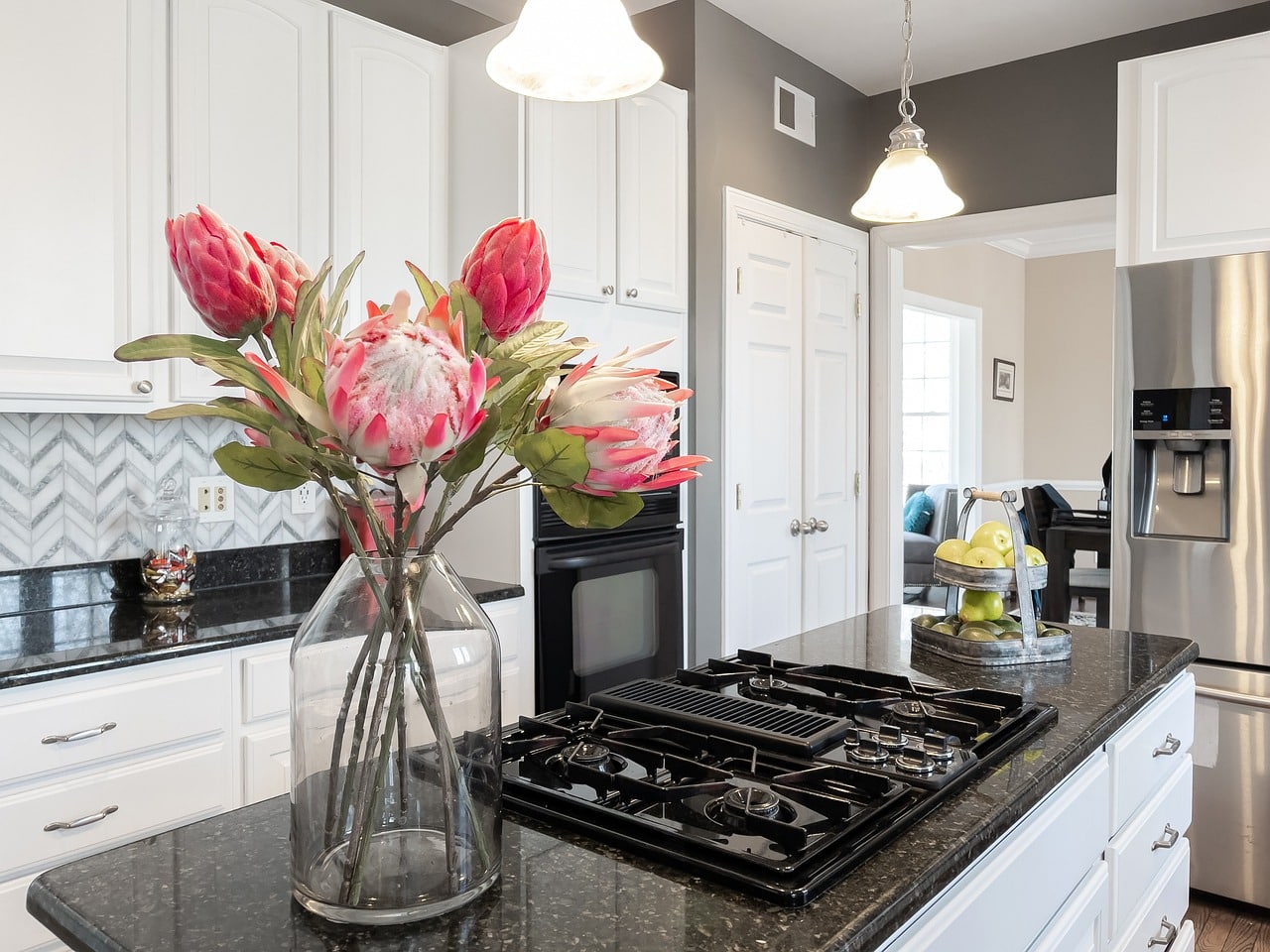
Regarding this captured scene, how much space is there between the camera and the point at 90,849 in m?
1.90

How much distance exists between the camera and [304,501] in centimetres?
287

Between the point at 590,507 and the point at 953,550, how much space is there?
47.9 inches

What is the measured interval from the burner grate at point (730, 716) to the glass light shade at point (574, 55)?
1.02m

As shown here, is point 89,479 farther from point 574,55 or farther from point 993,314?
point 993,314

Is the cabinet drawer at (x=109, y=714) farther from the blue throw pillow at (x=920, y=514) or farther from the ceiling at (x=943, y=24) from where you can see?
the blue throw pillow at (x=920, y=514)

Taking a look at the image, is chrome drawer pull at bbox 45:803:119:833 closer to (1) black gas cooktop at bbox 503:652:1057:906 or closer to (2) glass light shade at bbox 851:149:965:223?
(1) black gas cooktop at bbox 503:652:1057:906

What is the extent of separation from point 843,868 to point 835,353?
132 inches

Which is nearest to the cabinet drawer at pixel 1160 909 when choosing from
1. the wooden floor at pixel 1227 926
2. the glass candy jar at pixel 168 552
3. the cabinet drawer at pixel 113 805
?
the wooden floor at pixel 1227 926

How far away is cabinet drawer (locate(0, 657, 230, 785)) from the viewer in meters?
1.78

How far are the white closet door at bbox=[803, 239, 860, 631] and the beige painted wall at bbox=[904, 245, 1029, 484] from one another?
A: 98.7 inches

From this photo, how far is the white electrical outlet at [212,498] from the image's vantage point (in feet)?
8.59

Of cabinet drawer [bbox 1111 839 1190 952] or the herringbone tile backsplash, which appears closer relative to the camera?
cabinet drawer [bbox 1111 839 1190 952]

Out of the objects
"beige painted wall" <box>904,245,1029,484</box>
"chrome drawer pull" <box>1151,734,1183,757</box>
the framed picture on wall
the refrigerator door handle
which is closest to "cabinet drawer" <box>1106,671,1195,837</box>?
"chrome drawer pull" <box>1151,734,1183,757</box>

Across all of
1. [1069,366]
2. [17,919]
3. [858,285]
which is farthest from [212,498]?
[1069,366]
